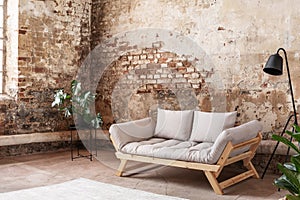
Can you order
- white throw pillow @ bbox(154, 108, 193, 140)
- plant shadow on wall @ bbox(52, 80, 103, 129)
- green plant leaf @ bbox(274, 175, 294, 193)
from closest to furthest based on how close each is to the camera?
green plant leaf @ bbox(274, 175, 294, 193) → white throw pillow @ bbox(154, 108, 193, 140) → plant shadow on wall @ bbox(52, 80, 103, 129)

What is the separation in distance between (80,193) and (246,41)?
10.9ft

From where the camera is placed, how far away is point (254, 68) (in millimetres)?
5500

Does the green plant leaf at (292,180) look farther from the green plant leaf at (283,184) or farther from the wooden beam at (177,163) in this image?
the wooden beam at (177,163)

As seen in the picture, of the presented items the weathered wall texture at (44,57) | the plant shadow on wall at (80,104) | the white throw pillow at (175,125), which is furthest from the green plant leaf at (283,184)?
the weathered wall texture at (44,57)

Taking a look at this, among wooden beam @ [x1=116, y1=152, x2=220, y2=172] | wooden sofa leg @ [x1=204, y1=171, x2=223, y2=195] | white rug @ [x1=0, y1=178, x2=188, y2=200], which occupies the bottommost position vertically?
white rug @ [x1=0, y1=178, x2=188, y2=200]

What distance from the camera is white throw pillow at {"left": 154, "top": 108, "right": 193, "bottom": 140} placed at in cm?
545

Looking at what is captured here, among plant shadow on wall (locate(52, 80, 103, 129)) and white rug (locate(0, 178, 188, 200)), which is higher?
plant shadow on wall (locate(52, 80, 103, 129))

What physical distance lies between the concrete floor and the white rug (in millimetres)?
235

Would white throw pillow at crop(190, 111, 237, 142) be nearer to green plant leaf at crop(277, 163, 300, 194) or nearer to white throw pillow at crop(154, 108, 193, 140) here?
white throw pillow at crop(154, 108, 193, 140)

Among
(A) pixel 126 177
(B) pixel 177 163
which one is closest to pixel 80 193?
(A) pixel 126 177

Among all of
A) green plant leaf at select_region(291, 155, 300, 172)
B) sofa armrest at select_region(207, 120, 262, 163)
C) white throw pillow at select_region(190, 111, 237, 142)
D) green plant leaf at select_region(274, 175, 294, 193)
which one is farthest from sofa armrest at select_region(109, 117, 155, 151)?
green plant leaf at select_region(291, 155, 300, 172)

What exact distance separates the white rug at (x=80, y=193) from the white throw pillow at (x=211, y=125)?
1.43 meters

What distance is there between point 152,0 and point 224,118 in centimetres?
270

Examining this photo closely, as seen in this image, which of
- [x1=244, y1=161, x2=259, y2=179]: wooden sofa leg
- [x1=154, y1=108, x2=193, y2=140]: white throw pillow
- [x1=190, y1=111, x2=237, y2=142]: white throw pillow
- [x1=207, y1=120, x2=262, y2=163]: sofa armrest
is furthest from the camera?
Result: [x1=154, y1=108, x2=193, y2=140]: white throw pillow
